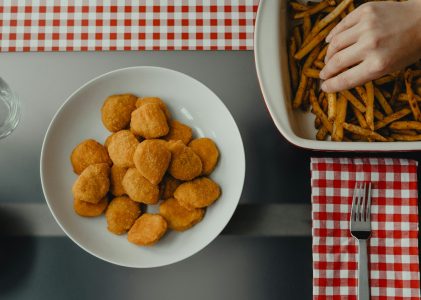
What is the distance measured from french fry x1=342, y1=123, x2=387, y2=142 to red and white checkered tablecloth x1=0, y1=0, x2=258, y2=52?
28cm

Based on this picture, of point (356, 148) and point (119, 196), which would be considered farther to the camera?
point (119, 196)

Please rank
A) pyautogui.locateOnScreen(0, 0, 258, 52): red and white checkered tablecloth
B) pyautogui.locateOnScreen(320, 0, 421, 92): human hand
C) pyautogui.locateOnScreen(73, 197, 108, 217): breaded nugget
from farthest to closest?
pyautogui.locateOnScreen(0, 0, 258, 52): red and white checkered tablecloth → pyautogui.locateOnScreen(73, 197, 108, 217): breaded nugget → pyautogui.locateOnScreen(320, 0, 421, 92): human hand

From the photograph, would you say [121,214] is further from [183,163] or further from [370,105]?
[370,105]

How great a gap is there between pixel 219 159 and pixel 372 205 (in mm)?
309

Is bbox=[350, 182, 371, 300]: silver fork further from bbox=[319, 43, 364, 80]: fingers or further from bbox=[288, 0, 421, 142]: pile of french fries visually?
bbox=[319, 43, 364, 80]: fingers

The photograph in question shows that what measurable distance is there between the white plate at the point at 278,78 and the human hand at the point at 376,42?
0.31 feet

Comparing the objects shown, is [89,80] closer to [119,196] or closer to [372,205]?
[119,196]

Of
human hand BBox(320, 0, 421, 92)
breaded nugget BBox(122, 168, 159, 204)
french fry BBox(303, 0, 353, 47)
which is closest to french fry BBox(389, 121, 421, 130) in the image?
human hand BBox(320, 0, 421, 92)

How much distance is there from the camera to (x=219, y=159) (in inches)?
41.9

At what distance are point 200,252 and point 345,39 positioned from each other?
1.59ft

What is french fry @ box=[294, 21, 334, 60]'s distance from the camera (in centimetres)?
102

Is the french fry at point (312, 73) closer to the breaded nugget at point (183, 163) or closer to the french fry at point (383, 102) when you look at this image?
the french fry at point (383, 102)

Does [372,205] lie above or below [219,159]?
below

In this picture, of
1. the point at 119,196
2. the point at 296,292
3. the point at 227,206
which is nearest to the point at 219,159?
the point at 227,206
